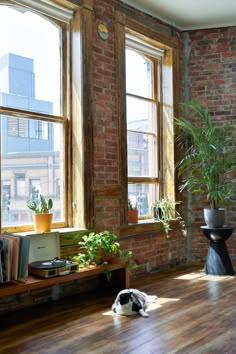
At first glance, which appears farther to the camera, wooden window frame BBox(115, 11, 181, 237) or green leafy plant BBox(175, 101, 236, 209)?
green leafy plant BBox(175, 101, 236, 209)

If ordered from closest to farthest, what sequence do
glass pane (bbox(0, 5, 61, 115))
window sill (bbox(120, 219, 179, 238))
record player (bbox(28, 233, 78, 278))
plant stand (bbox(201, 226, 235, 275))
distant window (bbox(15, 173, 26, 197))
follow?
record player (bbox(28, 233, 78, 278)) < glass pane (bbox(0, 5, 61, 115)) < distant window (bbox(15, 173, 26, 197)) < window sill (bbox(120, 219, 179, 238)) < plant stand (bbox(201, 226, 235, 275))

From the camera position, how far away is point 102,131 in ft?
15.9

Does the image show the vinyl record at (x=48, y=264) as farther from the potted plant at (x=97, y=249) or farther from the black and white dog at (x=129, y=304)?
the black and white dog at (x=129, y=304)

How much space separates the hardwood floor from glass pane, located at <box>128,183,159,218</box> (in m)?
1.34

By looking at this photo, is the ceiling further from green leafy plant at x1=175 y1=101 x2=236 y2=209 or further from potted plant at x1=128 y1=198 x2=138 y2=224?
potted plant at x1=128 y1=198 x2=138 y2=224

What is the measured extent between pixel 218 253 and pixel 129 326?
7.57 ft

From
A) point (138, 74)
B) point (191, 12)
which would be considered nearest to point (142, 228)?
point (138, 74)

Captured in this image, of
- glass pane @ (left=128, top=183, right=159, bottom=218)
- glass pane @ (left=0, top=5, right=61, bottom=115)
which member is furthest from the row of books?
glass pane @ (left=128, top=183, right=159, bottom=218)

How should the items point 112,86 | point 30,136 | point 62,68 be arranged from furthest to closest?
point 112,86
point 62,68
point 30,136

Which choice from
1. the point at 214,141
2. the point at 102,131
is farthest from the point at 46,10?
the point at 214,141

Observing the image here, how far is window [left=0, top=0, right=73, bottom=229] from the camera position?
403 centimetres

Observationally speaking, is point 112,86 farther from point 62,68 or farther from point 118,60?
point 62,68

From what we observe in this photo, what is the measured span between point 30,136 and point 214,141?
238 centimetres

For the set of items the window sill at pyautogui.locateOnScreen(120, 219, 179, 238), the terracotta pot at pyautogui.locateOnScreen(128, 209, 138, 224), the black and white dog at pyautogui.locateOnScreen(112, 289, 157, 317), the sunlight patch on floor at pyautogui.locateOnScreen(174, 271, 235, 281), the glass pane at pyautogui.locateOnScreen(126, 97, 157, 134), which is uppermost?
the glass pane at pyautogui.locateOnScreen(126, 97, 157, 134)
